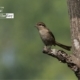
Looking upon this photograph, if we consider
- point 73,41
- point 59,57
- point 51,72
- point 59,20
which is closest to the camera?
point 59,57

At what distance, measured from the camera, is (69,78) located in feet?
43.4

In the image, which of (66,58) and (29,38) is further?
(29,38)

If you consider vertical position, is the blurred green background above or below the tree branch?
below

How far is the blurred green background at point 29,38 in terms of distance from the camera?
1473 cm

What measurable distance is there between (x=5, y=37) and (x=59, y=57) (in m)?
9.30

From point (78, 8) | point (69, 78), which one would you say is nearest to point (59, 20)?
point (69, 78)

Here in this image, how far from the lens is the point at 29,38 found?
51.2 feet

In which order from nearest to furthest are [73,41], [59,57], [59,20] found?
[59,57]
[73,41]
[59,20]

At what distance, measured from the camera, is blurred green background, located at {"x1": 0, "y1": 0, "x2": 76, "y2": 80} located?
48.3ft

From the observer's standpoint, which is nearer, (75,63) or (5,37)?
(75,63)

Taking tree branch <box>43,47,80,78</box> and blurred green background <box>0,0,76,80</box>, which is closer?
tree branch <box>43,47,80,78</box>

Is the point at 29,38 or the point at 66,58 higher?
the point at 66,58

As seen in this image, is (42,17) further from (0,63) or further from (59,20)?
(0,63)

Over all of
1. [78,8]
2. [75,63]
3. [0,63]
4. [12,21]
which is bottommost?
[0,63]
